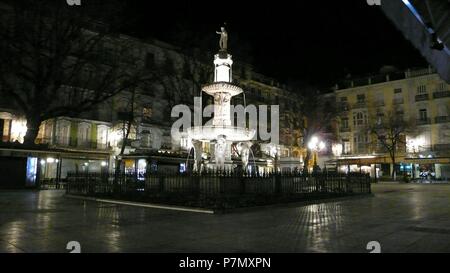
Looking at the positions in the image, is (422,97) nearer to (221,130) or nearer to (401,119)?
(401,119)

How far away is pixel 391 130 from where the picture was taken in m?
49.5

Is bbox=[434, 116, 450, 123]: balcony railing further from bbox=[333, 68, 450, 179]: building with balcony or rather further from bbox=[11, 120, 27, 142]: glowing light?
bbox=[11, 120, 27, 142]: glowing light

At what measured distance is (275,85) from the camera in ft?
202

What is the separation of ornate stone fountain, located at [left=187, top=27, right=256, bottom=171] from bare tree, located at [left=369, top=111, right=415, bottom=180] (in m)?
34.5

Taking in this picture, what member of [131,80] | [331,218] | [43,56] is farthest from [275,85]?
[331,218]

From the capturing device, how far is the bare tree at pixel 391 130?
49438 millimetres

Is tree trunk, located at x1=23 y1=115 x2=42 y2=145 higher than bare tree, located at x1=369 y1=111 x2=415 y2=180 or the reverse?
the reverse

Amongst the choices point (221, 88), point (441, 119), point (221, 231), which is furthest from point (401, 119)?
point (221, 231)

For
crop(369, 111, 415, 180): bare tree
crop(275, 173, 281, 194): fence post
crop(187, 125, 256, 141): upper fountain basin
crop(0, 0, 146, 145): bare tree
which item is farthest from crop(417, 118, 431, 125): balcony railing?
crop(275, 173, 281, 194): fence post

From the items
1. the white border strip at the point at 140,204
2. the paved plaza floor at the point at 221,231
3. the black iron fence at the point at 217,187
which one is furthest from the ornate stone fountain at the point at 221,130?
the paved plaza floor at the point at 221,231

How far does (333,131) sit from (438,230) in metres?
55.2

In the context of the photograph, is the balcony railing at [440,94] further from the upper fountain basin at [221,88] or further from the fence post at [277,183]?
the fence post at [277,183]

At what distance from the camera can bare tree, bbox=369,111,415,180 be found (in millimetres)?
49438

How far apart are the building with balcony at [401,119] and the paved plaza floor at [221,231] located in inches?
1642
